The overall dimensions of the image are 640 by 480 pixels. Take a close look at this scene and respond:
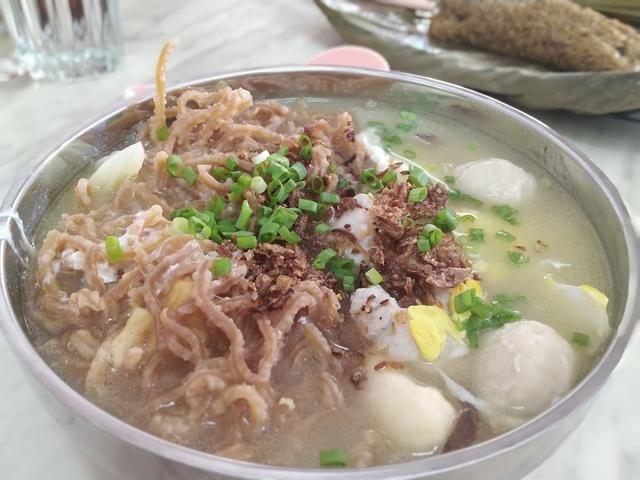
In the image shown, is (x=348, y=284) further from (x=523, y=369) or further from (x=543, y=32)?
(x=543, y=32)

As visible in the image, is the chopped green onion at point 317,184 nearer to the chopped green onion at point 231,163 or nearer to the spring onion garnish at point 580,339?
the chopped green onion at point 231,163

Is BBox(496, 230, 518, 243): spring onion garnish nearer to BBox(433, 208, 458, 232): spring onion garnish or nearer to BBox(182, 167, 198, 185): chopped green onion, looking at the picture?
BBox(433, 208, 458, 232): spring onion garnish

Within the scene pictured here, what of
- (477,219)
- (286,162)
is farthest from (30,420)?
(477,219)

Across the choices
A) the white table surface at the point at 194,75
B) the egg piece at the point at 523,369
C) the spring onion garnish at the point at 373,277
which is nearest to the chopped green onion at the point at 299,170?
the spring onion garnish at the point at 373,277

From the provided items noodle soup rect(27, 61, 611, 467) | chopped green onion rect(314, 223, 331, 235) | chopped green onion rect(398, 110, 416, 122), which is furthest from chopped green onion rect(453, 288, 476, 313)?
chopped green onion rect(398, 110, 416, 122)

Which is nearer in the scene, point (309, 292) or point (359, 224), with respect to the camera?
point (309, 292)

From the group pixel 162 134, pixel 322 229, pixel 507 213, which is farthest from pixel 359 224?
pixel 162 134

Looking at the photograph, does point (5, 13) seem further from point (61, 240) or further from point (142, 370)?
point (142, 370)
